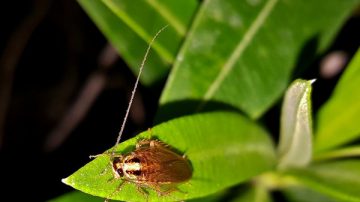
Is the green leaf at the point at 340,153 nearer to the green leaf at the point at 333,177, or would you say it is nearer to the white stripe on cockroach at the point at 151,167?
the green leaf at the point at 333,177

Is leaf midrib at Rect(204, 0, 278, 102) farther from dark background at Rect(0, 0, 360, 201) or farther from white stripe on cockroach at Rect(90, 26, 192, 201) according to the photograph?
dark background at Rect(0, 0, 360, 201)

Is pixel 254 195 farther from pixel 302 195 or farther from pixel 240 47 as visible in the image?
pixel 240 47

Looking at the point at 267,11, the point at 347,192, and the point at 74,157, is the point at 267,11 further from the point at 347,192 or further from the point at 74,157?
the point at 74,157

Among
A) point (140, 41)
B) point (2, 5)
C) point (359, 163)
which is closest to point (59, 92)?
point (2, 5)

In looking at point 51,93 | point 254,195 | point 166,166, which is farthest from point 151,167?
point 51,93

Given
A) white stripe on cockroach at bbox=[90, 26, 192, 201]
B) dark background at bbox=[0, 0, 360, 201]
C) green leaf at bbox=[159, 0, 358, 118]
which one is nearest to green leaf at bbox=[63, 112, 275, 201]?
white stripe on cockroach at bbox=[90, 26, 192, 201]

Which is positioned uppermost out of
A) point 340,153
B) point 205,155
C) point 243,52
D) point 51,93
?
point 51,93

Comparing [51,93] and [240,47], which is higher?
[51,93]

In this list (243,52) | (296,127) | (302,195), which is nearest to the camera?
(296,127)
